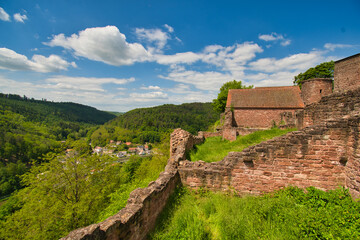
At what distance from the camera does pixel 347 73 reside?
723 inches

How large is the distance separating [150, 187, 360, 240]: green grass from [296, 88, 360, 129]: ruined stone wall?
10.1ft

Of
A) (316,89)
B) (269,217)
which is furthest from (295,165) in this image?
(316,89)

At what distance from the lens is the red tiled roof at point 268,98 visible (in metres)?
19.1

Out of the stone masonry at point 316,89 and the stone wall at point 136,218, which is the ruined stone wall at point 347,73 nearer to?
the stone masonry at point 316,89

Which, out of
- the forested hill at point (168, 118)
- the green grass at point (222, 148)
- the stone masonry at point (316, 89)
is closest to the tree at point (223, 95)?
the stone masonry at point (316, 89)

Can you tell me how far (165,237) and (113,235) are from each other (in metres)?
1.25

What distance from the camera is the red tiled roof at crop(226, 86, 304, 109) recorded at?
19.1 meters

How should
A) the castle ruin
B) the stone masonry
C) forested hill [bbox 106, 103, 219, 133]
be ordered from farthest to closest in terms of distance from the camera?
1. forested hill [bbox 106, 103, 219, 133]
2. the stone masonry
3. the castle ruin

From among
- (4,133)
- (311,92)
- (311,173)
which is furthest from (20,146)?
(311,92)

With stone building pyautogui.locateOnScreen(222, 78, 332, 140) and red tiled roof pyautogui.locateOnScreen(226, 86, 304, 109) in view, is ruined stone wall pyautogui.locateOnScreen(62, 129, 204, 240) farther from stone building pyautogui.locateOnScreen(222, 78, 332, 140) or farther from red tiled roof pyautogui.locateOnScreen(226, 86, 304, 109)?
red tiled roof pyautogui.locateOnScreen(226, 86, 304, 109)

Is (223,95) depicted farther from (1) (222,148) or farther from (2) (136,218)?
(2) (136,218)

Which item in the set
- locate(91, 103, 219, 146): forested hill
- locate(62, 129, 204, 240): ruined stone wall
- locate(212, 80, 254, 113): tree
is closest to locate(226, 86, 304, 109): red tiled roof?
locate(212, 80, 254, 113): tree

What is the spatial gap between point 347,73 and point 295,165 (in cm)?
2369

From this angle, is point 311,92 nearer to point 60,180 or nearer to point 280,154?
point 280,154
